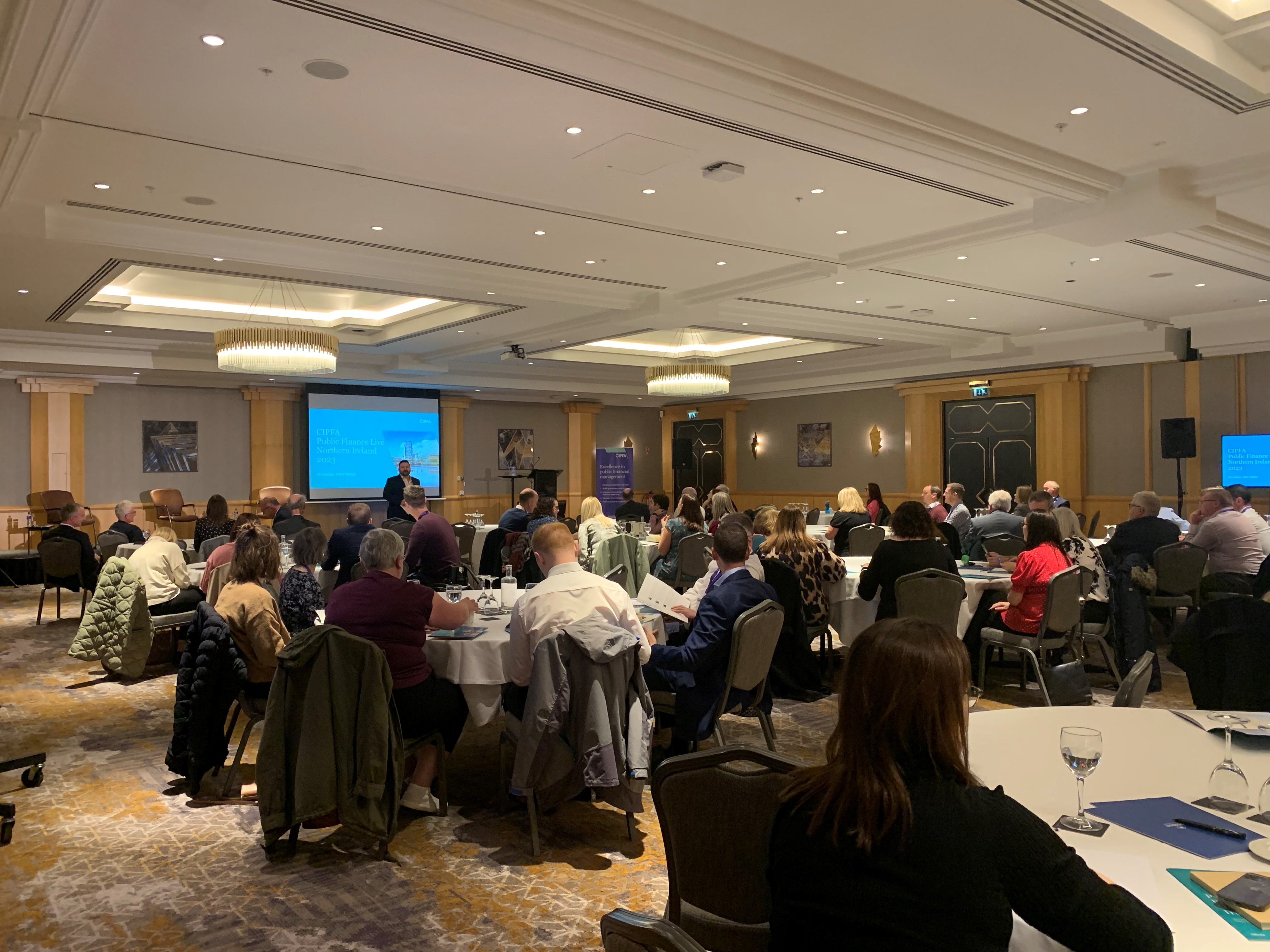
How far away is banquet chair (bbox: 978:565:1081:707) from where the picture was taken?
5453 mm

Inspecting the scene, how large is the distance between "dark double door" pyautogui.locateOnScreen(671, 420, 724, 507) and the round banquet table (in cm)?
1652

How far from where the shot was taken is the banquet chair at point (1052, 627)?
545 cm

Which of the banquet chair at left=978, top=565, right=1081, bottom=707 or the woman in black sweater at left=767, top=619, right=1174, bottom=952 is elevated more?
the woman in black sweater at left=767, top=619, right=1174, bottom=952

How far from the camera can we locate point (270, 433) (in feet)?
50.3

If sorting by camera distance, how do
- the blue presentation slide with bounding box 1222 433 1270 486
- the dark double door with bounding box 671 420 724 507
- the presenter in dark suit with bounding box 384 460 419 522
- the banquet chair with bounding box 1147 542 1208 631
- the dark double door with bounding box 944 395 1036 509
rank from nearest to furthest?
the banquet chair with bounding box 1147 542 1208 631 < the blue presentation slide with bounding box 1222 433 1270 486 < the presenter in dark suit with bounding box 384 460 419 522 < the dark double door with bounding box 944 395 1036 509 < the dark double door with bounding box 671 420 724 507

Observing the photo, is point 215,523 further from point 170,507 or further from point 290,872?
point 170,507

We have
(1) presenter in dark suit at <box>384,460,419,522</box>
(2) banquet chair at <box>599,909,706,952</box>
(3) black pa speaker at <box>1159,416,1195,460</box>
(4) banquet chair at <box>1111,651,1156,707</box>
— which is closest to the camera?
(2) banquet chair at <box>599,909,706,952</box>

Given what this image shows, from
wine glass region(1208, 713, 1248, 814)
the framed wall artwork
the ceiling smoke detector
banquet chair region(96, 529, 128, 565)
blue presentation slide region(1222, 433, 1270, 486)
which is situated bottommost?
wine glass region(1208, 713, 1248, 814)

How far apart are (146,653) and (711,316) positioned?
6567 mm

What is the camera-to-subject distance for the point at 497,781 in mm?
4617

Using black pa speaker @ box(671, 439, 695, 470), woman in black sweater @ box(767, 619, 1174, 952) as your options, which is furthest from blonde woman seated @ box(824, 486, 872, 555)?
black pa speaker @ box(671, 439, 695, 470)

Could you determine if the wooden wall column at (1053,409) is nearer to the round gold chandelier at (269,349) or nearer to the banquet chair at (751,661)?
the round gold chandelier at (269,349)

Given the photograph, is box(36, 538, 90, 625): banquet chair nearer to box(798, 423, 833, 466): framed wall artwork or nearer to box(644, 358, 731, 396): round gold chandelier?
box(644, 358, 731, 396): round gold chandelier

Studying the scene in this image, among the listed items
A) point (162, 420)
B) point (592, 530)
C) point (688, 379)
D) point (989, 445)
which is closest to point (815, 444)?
point (989, 445)
